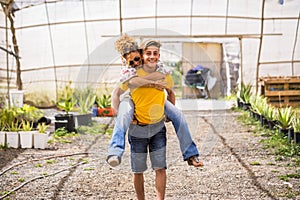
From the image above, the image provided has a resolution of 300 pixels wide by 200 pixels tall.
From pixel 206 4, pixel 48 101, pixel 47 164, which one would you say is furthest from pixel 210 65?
pixel 47 164

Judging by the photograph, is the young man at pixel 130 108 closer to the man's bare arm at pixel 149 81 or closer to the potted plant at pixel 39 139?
the man's bare arm at pixel 149 81

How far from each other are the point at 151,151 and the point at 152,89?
403 mm

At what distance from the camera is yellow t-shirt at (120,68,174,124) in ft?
9.27

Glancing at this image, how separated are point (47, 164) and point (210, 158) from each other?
1.59 meters

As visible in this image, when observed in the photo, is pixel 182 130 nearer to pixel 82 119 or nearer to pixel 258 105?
pixel 82 119

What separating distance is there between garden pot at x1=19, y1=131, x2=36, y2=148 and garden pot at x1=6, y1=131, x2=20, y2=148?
4 centimetres

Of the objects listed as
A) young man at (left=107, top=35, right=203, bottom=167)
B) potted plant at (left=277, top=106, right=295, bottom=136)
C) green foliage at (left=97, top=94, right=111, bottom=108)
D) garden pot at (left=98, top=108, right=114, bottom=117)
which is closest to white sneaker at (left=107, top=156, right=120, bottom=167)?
young man at (left=107, top=35, right=203, bottom=167)

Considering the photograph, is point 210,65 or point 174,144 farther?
point 210,65

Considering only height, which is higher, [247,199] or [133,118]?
[133,118]

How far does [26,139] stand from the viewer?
5.56 metres

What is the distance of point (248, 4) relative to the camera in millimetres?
10500

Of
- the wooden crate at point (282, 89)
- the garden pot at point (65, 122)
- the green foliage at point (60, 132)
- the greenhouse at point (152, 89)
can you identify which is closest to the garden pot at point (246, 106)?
the greenhouse at point (152, 89)

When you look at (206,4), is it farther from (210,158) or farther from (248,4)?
(210,158)

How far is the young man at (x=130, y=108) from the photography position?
9.05 feet
